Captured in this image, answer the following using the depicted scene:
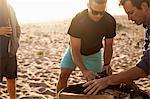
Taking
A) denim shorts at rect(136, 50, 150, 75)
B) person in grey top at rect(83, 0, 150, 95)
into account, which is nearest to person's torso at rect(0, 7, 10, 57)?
person in grey top at rect(83, 0, 150, 95)

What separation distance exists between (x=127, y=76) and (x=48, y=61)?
6714 mm

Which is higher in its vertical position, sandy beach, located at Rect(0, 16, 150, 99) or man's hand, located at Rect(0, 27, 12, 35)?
man's hand, located at Rect(0, 27, 12, 35)

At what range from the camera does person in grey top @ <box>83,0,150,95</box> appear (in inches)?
135

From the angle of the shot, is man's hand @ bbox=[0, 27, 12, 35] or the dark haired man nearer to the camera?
the dark haired man

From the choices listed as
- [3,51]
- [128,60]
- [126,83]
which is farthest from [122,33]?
[126,83]

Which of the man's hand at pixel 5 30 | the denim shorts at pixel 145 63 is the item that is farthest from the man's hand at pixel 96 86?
the man's hand at pixel 5 30

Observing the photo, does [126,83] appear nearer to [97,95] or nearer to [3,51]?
[97,95]

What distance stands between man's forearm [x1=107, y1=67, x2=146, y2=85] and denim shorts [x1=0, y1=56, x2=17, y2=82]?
213 centimetres

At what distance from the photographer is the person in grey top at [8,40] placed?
5.09 metres

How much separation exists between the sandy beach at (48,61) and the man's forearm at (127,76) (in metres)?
3.21

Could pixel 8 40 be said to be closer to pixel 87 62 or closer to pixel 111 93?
pixel 87 62

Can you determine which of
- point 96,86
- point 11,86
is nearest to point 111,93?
point 96,86

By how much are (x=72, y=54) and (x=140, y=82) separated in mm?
3023

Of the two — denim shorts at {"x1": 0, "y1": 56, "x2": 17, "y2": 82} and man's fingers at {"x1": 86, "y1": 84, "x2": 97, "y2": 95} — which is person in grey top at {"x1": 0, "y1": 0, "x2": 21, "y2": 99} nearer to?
denim shorts at {"x1": 0, "y1": 56, "x2": 17, "y2": 82}
